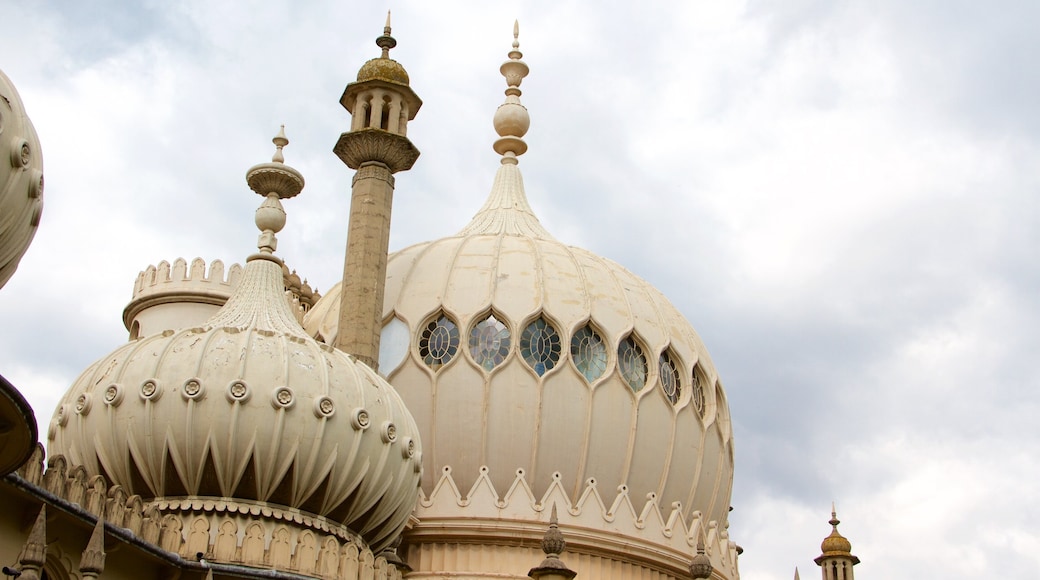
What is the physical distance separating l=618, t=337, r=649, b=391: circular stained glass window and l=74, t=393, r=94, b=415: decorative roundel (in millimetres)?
9990

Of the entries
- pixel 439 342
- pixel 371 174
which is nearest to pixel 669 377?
pixel 439 342

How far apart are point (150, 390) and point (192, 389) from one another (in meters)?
0.62

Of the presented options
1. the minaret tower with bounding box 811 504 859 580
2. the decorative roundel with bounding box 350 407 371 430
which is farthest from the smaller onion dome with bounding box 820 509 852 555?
the decorative roundel with bounding box 350 407 371 430

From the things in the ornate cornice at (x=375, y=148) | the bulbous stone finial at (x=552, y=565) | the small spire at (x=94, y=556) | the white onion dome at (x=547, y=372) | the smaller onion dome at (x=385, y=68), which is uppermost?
the smaller onion dome at (x=385, y=68)

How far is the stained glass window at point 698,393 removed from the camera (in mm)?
27641

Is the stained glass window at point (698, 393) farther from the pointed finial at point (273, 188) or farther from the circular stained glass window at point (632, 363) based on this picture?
the pointed finial at point (273, 188)

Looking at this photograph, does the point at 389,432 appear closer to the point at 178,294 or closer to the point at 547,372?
the point at 547,372

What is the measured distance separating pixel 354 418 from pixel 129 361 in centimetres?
331

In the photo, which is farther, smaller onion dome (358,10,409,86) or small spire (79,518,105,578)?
smaller onion dome (358,10,409,86)

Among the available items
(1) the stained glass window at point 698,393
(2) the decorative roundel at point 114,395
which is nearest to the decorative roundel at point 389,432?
(2) the decorative roundel at point 114,395

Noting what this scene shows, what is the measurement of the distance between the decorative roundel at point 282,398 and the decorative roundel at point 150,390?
1551 mm

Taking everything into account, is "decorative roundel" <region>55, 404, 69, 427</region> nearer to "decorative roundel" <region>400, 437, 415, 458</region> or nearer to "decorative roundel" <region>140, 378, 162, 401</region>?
"decorative roundel" <region>140, 378, 162, 401</region>

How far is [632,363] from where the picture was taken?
26703mm

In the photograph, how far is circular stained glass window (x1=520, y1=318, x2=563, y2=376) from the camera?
1013 inches
